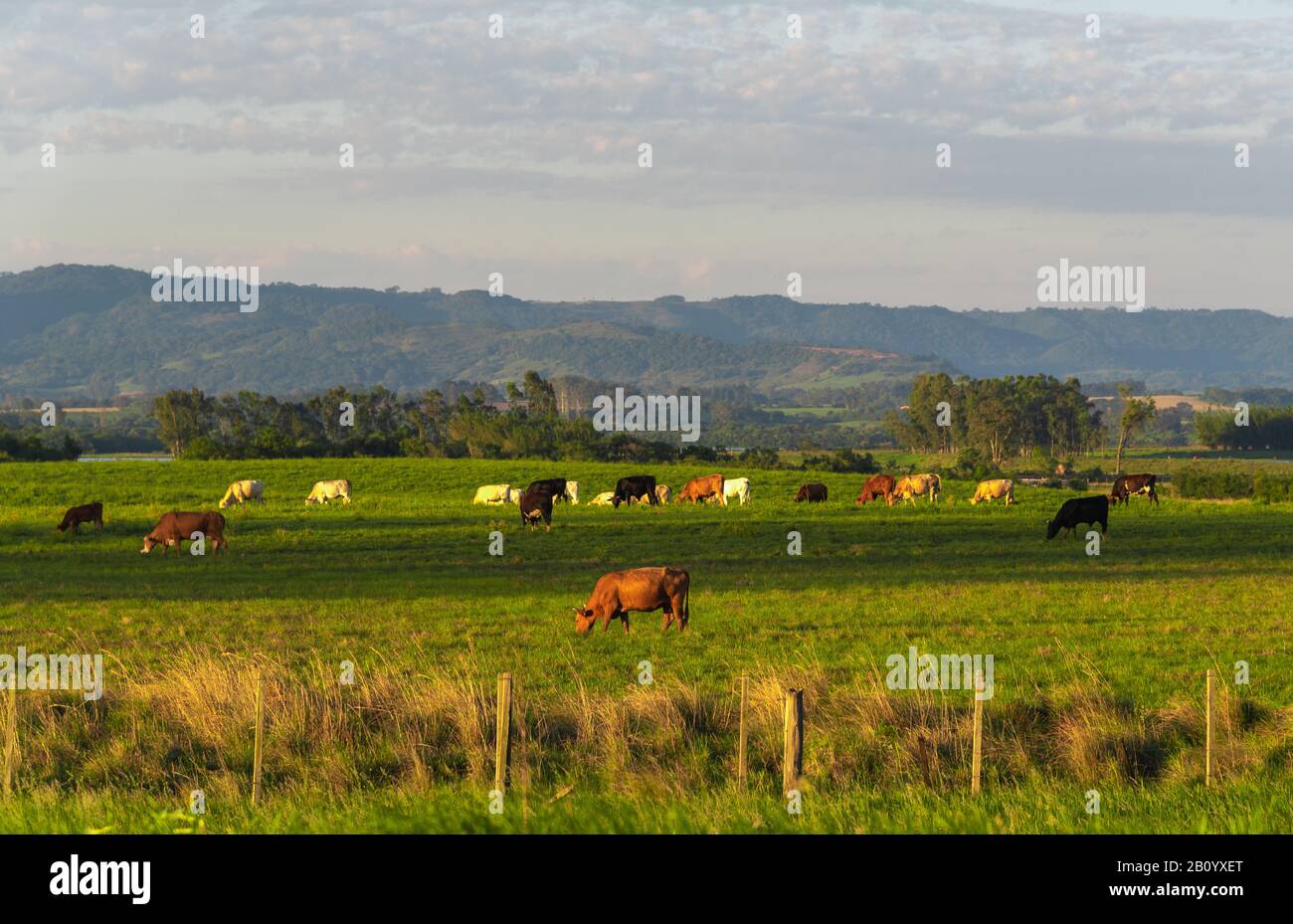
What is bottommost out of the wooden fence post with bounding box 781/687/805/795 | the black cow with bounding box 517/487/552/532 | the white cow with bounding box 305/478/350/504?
the white cow with bounding box 305/478/350/504

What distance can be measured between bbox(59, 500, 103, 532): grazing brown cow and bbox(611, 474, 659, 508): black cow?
70.9ft

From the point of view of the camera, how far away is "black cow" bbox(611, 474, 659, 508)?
58.5 meters

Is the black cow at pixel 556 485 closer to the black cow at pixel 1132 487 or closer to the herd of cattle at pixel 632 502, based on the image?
the herd of cattle at pixel 632 502

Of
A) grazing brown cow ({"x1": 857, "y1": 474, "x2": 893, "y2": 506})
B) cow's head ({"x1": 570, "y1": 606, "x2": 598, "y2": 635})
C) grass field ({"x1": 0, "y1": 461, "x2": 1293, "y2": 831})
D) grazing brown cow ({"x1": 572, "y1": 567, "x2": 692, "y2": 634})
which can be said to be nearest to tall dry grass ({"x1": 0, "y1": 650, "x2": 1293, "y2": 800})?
grass field ({"x1": 0, "y1": 461, "x2": 1293, "y2": 831})

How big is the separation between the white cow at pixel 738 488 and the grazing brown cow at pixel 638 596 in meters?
36.0

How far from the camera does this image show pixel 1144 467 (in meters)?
132

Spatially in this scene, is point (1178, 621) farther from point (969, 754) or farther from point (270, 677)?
point (270, 677)

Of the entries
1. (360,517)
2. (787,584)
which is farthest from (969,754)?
(360,517)

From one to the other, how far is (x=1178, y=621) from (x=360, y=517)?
102 ft

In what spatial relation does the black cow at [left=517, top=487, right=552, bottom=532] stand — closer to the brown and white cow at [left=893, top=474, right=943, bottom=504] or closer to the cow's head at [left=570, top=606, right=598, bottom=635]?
the brown and white cow at [left=893, top=474, right=943, bottom=504]

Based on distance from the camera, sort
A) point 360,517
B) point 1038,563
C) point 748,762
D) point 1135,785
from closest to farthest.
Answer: point 1135,785, point 748,762, point 1038,563, point 360,517

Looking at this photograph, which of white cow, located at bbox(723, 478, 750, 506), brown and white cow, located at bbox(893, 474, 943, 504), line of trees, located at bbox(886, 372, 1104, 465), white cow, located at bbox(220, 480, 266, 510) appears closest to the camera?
white cow, located at bbox(220, 480, 266, 510)

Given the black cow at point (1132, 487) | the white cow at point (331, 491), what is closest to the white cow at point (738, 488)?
the black cow at point (1132, 487)
